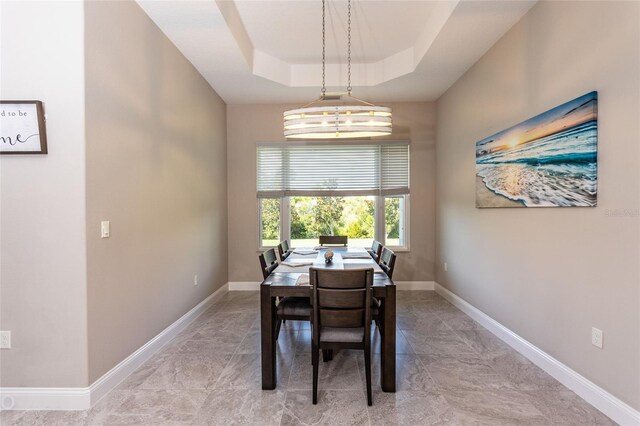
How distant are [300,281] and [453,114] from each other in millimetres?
3284

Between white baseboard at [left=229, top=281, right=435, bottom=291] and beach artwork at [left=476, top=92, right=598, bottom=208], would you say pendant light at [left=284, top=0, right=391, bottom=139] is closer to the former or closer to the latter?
beach artwork at [left=476, top=92, right=598, bottom=208]

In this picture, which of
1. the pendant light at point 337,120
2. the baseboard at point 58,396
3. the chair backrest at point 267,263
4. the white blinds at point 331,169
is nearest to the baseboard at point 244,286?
the white blinds at point 331,169

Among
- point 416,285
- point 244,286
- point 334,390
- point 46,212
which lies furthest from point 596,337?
point 244,286

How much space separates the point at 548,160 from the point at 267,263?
98.0 inches

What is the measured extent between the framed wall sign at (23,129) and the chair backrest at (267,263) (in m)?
1.75

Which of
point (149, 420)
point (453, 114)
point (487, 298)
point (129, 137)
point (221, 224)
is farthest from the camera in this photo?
point (221, 224)

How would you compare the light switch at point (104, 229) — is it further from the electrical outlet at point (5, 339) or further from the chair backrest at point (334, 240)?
the chair backrest at point (334, 240)

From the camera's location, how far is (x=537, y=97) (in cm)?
265

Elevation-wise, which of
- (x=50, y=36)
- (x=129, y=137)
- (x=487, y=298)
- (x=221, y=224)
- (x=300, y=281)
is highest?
(x=50, y=36)

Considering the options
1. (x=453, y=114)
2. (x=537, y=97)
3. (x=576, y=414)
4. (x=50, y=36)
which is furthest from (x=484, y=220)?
(x=50, y=36)

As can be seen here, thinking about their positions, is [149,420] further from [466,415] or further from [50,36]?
[50,36]

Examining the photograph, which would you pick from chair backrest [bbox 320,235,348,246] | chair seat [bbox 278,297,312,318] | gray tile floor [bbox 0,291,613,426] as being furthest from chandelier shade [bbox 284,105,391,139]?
gray tile floor [bbox 0,291,613,426]

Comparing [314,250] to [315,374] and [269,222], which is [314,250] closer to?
[269,222]

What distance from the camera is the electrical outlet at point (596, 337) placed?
81.6 inches
